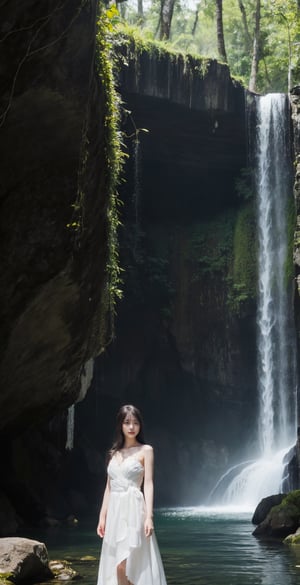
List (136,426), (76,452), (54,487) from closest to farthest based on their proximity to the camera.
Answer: (136,426) → (54,487) → (76,452)

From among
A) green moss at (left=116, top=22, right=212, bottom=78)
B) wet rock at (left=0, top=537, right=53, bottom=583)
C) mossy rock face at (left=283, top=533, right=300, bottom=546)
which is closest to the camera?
wet rock at (left=0, top=537, right=53, bottom=583)

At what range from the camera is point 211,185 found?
28.6m

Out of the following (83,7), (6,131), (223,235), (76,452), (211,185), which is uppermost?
(211,185)

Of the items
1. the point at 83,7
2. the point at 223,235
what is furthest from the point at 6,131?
A: the point at 223,235

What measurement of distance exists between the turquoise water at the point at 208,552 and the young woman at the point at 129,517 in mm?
3225

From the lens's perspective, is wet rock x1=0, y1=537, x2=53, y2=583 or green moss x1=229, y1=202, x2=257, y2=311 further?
green moss x1=229, y1=202, x2=257, y2=311

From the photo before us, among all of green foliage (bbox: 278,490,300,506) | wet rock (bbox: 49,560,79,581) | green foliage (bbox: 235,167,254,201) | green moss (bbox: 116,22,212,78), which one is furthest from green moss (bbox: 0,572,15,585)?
green foliage (bbox: 235,167,254,201)

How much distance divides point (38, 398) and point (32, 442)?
751 centimetres

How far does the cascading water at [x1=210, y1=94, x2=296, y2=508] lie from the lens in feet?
82.1

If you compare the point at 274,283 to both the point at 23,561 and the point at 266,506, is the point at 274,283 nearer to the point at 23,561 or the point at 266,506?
the point at 266,506

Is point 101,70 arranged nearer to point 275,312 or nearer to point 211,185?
point 275,312

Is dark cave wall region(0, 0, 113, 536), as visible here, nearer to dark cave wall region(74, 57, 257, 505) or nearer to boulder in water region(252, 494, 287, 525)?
boulder in water region(252, 494, 287, 525)

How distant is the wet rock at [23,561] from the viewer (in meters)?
8.27

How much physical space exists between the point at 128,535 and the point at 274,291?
21354 millimetres
